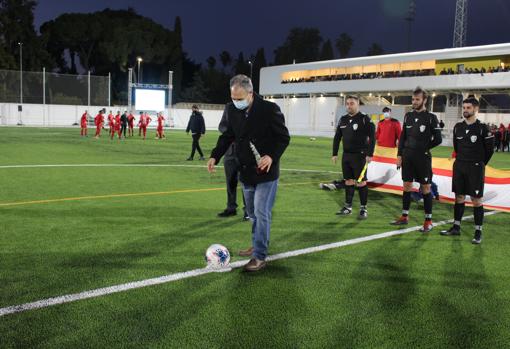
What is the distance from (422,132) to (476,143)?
857 mm

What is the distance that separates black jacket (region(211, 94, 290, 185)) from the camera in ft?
16.3

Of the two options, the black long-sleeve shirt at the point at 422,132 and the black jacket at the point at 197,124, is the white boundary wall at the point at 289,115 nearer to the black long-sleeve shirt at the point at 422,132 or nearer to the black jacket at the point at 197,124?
the black jacket at the point at 197,124

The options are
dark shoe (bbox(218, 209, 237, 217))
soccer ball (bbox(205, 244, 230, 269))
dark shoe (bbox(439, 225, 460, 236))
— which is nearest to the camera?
soccer ball (bbox(205, 244, 230, 269))

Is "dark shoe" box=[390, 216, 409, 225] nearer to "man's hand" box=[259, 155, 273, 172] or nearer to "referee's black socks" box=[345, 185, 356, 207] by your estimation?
"referee's black socks" box=[345, 185, 356, 207]

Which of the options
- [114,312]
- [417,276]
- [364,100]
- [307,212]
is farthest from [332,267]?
[364,100]

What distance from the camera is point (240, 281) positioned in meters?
4.79

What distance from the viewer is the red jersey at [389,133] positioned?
11727 mm

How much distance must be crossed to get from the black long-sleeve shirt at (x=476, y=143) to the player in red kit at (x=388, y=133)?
4844mm

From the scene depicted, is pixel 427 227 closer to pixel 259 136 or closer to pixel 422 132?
pixel 422 132

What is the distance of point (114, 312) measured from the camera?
3928 mm

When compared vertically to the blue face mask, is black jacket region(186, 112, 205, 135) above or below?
below

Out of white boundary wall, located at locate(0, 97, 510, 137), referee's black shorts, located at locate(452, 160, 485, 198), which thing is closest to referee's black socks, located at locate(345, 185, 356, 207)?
referee's black shorts, located at locate(452, 160, 485, 198)

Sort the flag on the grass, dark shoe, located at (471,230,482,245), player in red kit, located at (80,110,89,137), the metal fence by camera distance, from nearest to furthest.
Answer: dark shoe, located at (471,230,482,245)
the flag on the grass
player in red kit, located at (80,110,89,137)
the metal fence

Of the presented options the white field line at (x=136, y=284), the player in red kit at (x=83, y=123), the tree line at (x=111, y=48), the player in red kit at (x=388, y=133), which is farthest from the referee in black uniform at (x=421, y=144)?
the tree line at (x=111, y=48)
